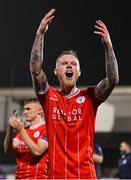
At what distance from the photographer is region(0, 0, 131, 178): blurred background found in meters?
14.4

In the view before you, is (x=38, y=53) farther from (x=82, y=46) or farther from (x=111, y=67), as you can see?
(x=82, y=46)

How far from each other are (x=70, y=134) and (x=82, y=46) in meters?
12.1

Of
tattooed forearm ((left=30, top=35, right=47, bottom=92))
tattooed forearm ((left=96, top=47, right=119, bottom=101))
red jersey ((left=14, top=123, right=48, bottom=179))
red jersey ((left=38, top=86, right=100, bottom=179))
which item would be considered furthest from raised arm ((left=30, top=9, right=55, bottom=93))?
red jersey ((left=14, top=123, right=48, bottom=179))

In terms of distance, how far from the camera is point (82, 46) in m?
15.4

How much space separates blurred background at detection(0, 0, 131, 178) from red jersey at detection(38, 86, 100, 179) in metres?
10.6

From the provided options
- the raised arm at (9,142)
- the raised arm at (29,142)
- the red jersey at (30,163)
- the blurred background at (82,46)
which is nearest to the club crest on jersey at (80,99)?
the raised arm at (29,142)

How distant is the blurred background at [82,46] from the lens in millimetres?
14398

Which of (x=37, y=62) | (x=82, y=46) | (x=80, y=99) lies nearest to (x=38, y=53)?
(x=37, y=62)

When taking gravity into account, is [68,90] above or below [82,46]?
below

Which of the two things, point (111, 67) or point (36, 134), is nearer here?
point (111, 67)

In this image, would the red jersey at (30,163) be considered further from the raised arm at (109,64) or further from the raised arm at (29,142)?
the raised arm at (109,64)

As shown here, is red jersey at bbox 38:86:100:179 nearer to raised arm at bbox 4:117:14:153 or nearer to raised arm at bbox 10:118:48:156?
raised arm at bbox 10:118:48:156

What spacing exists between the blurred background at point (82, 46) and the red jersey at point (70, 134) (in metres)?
10.6

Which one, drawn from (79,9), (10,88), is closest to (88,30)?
(79,9)
